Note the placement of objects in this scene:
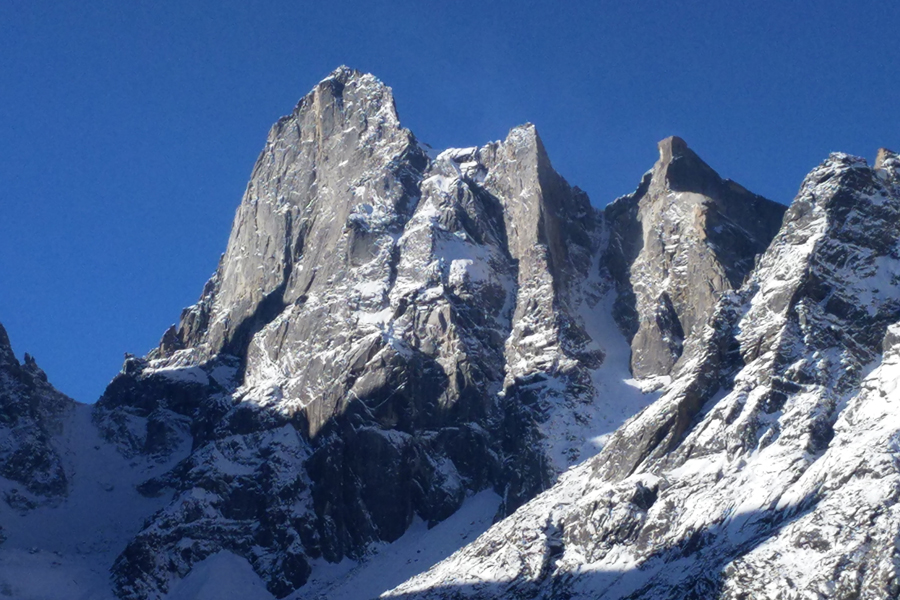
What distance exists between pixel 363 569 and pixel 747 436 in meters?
56.9

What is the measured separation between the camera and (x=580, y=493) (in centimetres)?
15275

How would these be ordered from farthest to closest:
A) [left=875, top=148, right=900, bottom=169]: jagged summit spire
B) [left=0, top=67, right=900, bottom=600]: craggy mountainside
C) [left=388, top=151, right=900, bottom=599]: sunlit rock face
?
1. [left=875, top=148, right=900, bottom=169]: jagged summit spire
2. [left=0, top=67, right=900, bottom=600]: craggy mountainside
3. [left=388, top=151, right=900, bottom=599]: sunlit rock face

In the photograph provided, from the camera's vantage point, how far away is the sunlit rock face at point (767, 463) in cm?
11862

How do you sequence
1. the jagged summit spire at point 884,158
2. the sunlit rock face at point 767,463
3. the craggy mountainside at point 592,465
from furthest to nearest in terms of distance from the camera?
the jagged summit spire at point 884,158 < the craggy mountainside at point 592,465 < the sunlit rock face at point 767,463

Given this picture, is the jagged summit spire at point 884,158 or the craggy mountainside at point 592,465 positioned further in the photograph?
the jagged summit spire at point 884,158

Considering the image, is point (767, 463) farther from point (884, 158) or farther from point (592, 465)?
point (884, 158)

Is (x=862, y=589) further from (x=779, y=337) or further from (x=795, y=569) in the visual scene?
(x=779, y=337)

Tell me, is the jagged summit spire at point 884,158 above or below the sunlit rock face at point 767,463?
above

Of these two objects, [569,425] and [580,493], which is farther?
[569,425]

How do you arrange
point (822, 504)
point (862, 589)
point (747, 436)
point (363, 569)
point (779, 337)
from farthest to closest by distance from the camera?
→ point (363, 569)
point (779, 337)
point (747, 436)
point (822, 504)
point (862, 589)

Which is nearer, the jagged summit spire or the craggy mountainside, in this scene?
the craggy mountainside

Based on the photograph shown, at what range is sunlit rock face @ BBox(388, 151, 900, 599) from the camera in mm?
118625

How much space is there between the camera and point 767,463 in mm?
134750

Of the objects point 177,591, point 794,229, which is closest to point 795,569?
point 794,229
